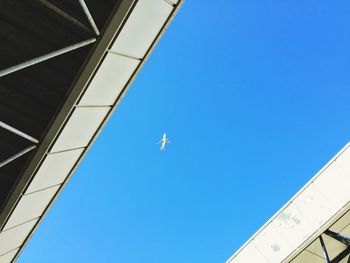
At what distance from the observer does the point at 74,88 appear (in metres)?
6.76

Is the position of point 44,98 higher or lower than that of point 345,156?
higher

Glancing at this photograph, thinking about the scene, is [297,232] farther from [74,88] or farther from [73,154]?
[74,88]

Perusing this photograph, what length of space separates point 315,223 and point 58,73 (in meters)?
9.28

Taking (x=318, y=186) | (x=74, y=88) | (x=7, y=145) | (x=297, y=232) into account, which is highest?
(x=7, y=145)

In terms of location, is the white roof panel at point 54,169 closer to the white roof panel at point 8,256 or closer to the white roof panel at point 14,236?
the white roof panel at point 14,236

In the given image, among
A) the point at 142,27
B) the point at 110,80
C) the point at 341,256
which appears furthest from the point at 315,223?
the point at 142,27

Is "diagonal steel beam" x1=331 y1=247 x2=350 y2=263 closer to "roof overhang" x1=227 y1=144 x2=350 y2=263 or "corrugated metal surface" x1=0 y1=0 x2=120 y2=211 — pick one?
"roof overhang" x1=227 y1=144 x2=350 y2=263

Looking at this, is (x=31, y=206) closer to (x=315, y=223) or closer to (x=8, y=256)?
(x=8, y=256)

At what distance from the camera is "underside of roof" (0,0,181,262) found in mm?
5988

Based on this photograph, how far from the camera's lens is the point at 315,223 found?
1034 centimetres

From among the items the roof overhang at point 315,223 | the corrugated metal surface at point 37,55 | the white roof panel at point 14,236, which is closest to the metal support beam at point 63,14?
A: the corrugated metal surface at point 37,55

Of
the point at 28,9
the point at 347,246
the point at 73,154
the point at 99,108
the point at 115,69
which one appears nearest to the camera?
the point at 28,9

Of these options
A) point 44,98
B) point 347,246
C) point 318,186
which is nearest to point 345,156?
point 318,186

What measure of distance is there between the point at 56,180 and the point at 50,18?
5.17 m
